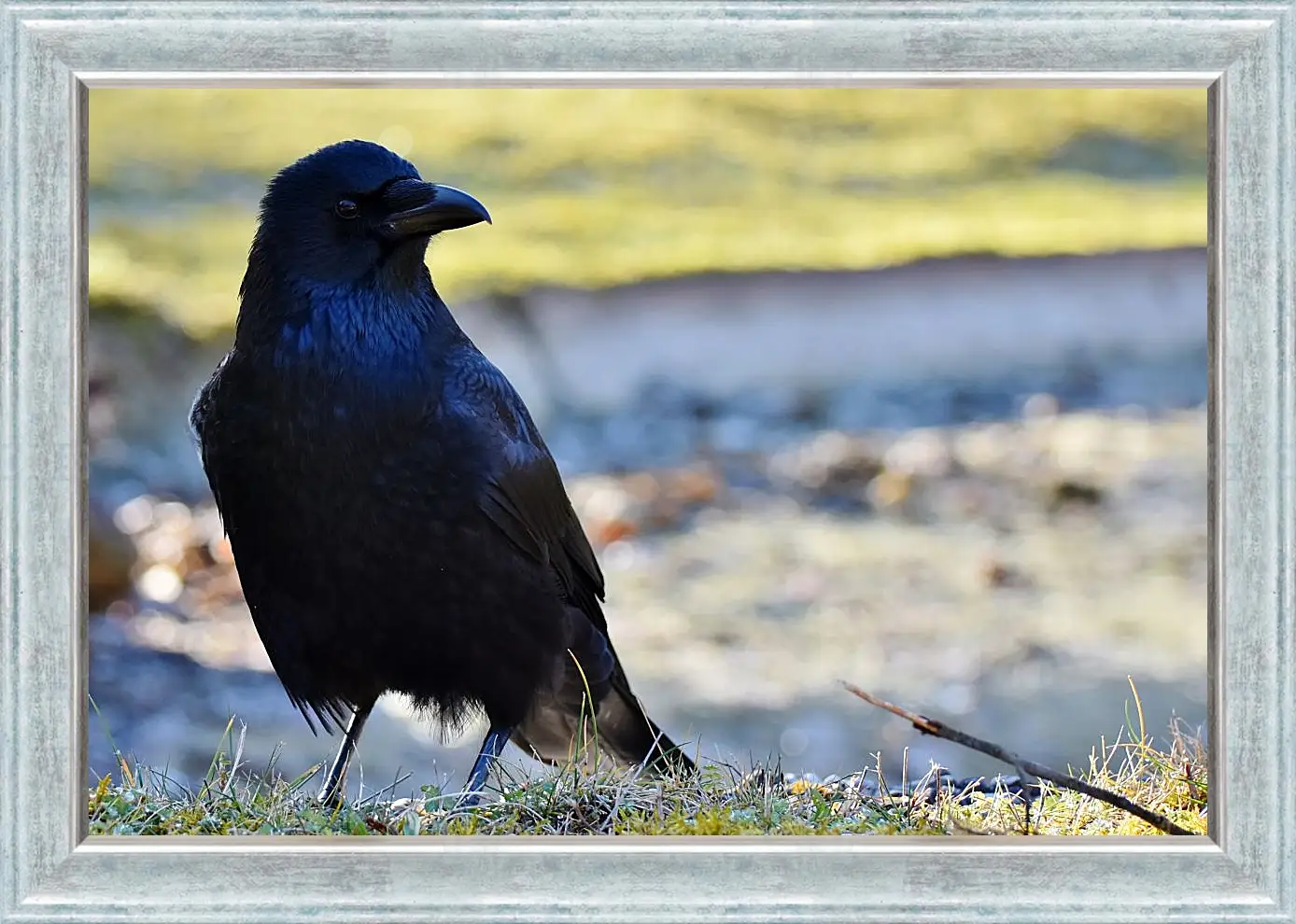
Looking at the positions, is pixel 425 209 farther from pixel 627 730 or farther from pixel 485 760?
pixel 627 730

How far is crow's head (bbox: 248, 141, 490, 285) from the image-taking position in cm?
365

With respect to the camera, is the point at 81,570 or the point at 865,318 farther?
the point at 865,318

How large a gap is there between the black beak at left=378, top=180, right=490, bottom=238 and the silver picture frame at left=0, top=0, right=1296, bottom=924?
0.51 meters

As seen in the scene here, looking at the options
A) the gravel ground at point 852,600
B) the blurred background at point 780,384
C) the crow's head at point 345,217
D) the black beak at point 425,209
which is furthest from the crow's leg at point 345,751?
the blurred background at point 780,384

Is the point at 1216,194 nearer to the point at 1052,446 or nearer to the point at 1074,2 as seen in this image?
the point at 1074,2

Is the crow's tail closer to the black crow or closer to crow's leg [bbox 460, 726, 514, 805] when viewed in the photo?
the black crow

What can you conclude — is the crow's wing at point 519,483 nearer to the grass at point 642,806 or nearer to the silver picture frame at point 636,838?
the grass at point 642,806

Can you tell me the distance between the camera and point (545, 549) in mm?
4020

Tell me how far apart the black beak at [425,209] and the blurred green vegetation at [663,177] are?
4472mm

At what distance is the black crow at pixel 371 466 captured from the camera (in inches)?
142

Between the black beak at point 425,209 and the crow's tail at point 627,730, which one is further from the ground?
the black beak at point 425,209

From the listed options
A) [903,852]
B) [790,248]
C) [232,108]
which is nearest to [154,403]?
[232,108]

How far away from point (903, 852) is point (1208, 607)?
33.8 inches

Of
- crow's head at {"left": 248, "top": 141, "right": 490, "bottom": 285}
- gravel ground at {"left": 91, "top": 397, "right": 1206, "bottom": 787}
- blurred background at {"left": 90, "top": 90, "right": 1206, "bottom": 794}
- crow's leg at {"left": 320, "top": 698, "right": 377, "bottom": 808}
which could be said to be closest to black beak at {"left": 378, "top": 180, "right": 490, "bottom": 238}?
crow's head at {"left": 248, "top": 141, "right": 490, "bottom": 285}
